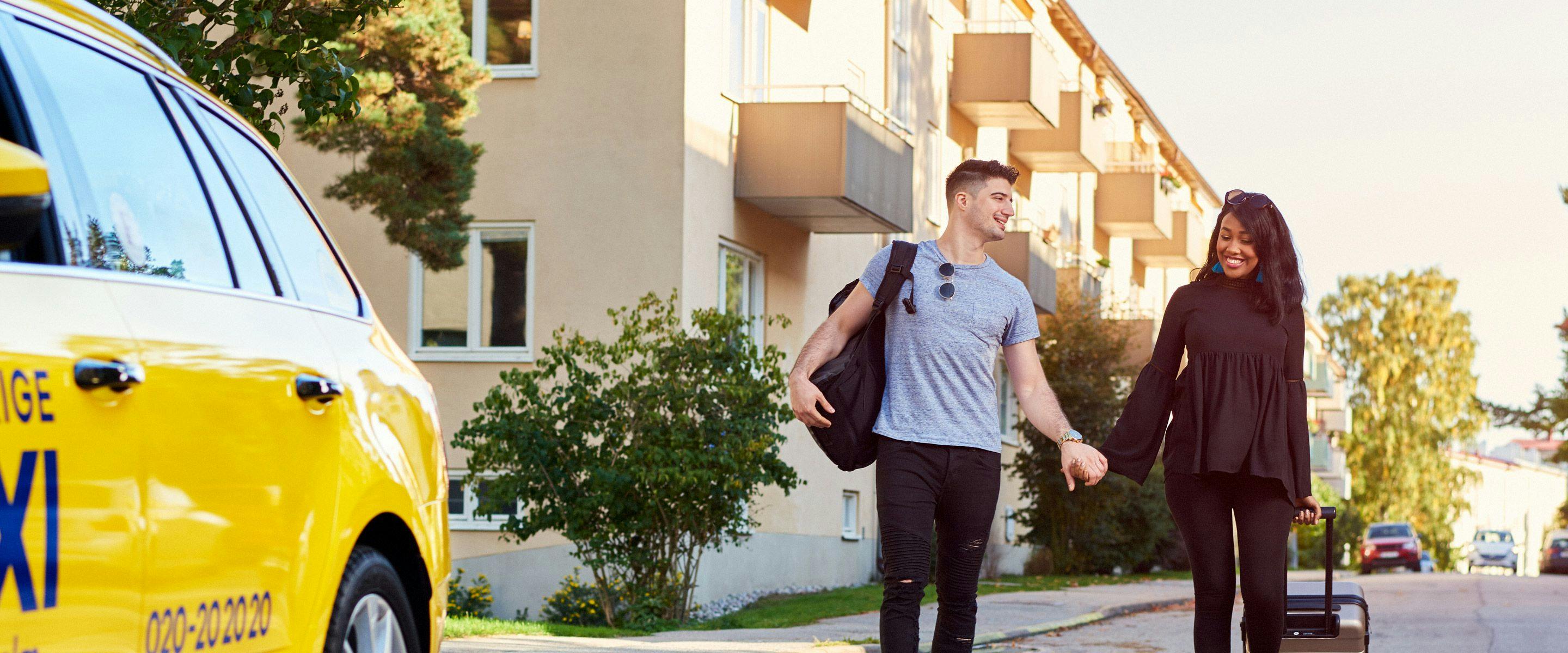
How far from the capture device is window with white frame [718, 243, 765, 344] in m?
19.7

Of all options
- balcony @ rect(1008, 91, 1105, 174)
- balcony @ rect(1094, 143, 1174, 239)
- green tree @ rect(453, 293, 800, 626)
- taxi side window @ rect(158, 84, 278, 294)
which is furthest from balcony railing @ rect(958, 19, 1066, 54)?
taxi side window @ rect(158, 84, 278, 294)

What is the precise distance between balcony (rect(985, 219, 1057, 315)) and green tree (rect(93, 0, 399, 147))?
19.6m

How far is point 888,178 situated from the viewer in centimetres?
2123

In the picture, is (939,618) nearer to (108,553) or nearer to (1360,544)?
(108,553)

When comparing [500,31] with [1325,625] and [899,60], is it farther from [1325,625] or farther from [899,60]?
[1325,625]

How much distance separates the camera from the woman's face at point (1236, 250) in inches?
264

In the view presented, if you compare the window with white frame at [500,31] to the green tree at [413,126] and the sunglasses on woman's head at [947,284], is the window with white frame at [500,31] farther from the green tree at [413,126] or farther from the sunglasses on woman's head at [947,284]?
the sunglasses on woman's head at [947,284]

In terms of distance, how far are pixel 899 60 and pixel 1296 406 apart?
1966cm

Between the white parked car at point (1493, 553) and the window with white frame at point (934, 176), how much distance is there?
5316 cm

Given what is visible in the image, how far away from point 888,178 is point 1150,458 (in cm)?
1459

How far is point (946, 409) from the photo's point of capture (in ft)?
20.7

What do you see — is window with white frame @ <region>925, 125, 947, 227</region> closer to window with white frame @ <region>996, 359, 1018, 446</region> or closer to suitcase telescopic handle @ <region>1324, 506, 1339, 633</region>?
window with white frame @ <region>996, 359, 1018, 446</region>

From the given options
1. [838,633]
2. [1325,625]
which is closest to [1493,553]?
[838,633]

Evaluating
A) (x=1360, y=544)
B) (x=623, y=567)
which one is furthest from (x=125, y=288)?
(x=1360, y=544)
